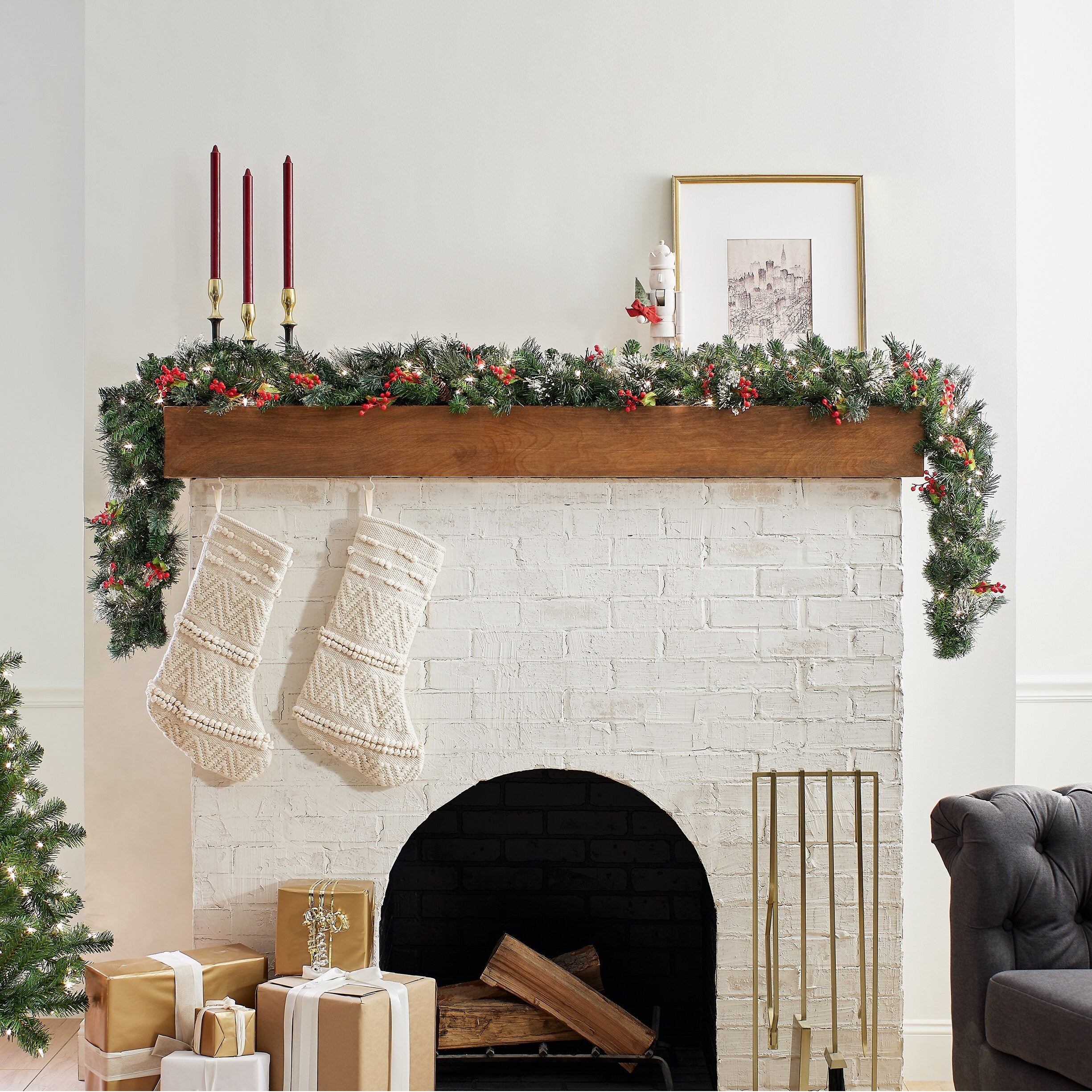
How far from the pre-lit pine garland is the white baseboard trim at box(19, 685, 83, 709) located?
1.11 meters

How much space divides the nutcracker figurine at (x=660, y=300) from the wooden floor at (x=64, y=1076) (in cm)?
161

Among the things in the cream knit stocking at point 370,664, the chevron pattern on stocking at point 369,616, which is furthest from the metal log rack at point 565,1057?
the chevron pattern on stocking at point 369,616

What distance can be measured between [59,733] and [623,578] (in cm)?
192

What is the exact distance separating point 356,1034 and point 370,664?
2.15ft

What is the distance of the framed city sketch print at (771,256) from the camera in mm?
2297

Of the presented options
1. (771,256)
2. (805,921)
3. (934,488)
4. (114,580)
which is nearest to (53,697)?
(114,580)

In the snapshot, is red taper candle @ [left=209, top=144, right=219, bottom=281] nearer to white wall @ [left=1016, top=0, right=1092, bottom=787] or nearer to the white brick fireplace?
the white brick fireplace

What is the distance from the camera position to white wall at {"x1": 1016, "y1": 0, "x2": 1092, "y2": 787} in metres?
2.74

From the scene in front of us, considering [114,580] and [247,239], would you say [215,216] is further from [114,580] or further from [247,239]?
[114,580]

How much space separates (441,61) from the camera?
2.31 meters

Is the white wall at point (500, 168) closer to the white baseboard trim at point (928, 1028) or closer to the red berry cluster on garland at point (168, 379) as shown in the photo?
the white baseboard trim at point (928, 1028)

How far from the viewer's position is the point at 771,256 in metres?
2.30

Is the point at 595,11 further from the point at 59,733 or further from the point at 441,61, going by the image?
the point at 59,733

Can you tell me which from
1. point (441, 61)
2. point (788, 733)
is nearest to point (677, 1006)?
point (788, 733)
